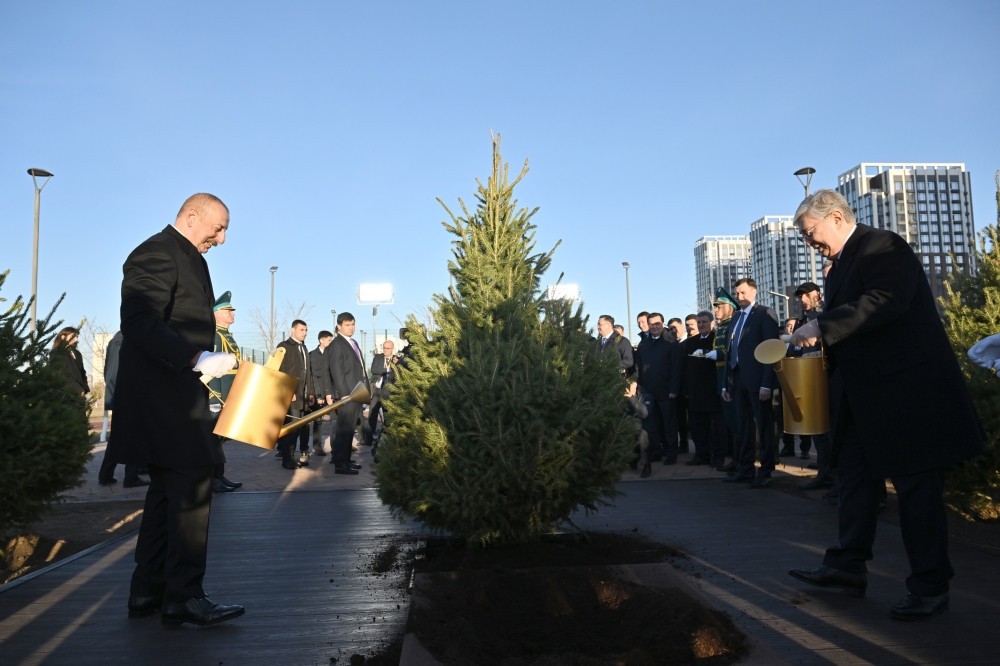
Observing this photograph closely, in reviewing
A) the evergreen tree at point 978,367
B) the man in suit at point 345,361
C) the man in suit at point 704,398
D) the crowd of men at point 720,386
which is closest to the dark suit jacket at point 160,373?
the crowd of men at point 720,386

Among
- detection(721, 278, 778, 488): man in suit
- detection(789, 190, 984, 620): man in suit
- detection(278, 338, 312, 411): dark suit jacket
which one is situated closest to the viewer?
detection(789, 190, 984, 620): man in suit

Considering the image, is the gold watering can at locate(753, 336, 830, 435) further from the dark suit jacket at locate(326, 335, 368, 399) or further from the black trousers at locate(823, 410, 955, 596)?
the dark suit jacket at locate(326, 335, 368, 399)

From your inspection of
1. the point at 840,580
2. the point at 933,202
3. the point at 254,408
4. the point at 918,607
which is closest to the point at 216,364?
the point at 254,408

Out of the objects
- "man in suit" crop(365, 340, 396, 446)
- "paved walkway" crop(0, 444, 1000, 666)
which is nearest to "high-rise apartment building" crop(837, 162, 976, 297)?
"man in suit" crop(365, 340, 396, 446)

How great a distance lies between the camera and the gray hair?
363 cm

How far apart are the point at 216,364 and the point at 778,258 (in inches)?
4296

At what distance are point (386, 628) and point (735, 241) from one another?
14145cm

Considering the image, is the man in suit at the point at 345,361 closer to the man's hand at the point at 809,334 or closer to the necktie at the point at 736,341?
the necktie at the point at 736,341

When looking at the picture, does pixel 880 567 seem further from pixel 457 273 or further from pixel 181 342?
pixel 181 342

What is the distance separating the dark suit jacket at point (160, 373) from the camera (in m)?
3.21

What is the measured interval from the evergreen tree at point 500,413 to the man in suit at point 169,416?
104 centimetres

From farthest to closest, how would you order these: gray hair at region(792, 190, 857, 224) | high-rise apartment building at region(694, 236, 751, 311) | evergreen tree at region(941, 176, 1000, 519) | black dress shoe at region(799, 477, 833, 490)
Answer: high-rise apartment building at region(694, 236, 751, 311) < black dress shoe at region(799, 477, 833, 490) < evergreen tree at region(941, 176, 1000, 519) < gray hair at region(792, 190, 857, 224)

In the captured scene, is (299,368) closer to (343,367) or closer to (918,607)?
(343,367)

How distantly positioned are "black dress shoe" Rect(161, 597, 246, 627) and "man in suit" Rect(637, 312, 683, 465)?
704 cm
